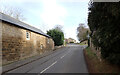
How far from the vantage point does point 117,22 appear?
578 cm

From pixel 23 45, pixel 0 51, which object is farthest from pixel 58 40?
pixel 0 51

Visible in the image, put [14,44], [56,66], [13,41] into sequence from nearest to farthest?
Result: [56,66]
[13,41]
[14,44]

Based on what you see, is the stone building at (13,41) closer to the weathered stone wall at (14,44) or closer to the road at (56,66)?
the weathered stone wall at (14,44)

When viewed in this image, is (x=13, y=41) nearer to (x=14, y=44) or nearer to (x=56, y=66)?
(x=14, y=44)

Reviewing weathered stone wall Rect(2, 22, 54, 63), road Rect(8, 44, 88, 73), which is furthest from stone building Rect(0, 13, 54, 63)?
road Rect(8, 44, 88, 73)

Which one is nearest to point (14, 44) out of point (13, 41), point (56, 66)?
point (13, 41)

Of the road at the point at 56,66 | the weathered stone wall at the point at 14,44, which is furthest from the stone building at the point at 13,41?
the road at the point at 56,66

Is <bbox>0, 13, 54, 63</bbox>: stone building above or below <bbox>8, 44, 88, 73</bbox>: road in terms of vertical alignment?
above

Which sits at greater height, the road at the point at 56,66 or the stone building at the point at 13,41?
the stone building at the point at 13,41

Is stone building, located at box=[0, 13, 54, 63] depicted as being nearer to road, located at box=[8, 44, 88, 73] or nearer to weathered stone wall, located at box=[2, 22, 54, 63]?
weathered stone wall, located at box=[2, 22, 54, 63]

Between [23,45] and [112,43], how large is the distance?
12862mm

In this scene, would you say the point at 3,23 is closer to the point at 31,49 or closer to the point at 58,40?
the point at 31,49

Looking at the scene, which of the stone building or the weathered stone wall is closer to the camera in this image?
the stone building

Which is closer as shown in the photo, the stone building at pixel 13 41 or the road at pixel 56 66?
the road at pixel 56 66
